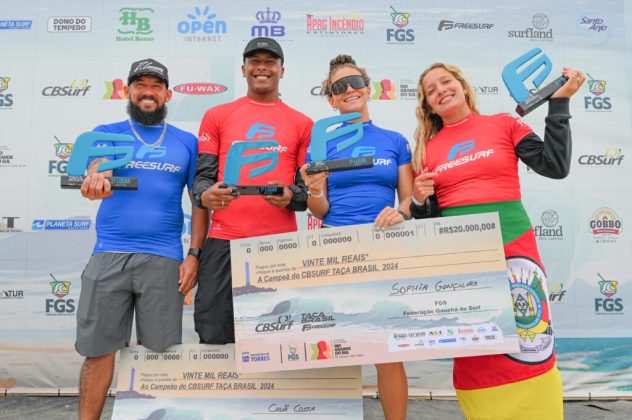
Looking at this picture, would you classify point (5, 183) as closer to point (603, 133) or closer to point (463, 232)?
point (463, 232)

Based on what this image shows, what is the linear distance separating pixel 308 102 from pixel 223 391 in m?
2.42

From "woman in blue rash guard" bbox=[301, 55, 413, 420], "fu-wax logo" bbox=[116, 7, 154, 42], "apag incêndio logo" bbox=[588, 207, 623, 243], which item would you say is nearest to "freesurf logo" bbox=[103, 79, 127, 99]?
"fu-wax logo" bbox=[116, 7, 154, 42]

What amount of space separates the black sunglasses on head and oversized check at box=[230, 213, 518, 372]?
67cm

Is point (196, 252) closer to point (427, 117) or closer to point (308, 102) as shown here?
point (427, 117)

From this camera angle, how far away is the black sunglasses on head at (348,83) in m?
1.89

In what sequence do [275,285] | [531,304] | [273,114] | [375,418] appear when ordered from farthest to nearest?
[375,418], [273,114], [275,285], [531,304]

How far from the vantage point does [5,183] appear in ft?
11.3

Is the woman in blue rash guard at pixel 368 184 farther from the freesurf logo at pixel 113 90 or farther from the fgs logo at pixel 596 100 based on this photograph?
the fgs logo at pixel 596 100

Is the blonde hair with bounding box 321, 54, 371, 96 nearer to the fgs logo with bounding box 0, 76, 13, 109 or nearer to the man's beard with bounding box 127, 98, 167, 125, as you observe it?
the man's beard with bounding box 127, 98, 167, 125

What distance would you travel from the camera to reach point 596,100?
11.8 feet

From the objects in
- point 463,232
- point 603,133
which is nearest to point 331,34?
point 603,133

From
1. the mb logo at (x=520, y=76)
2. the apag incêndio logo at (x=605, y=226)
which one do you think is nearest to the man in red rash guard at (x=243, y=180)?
the mb logo at (x=520, y=76)

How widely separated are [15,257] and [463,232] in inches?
135

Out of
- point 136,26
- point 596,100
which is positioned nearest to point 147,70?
point 136,26
